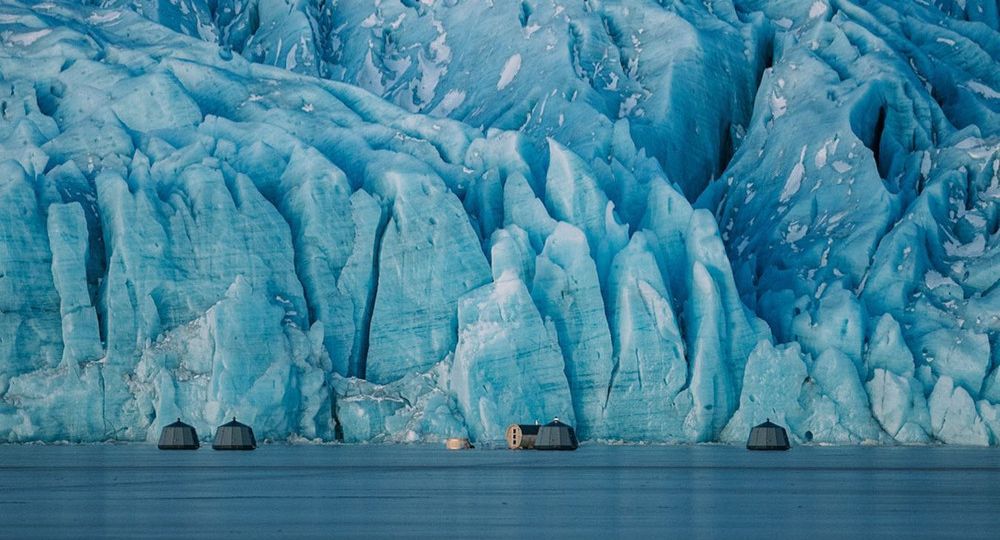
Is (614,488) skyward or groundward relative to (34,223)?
groundward

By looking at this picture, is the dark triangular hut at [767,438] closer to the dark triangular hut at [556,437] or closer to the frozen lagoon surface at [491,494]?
the frozen lagoon surface at [491,494]

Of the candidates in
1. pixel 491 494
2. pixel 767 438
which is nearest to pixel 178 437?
pixel 767 438

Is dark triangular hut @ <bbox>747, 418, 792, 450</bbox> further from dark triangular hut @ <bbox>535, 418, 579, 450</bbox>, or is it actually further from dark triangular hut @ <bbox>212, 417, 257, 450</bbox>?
dark triangular hut @ <bbox>212, 417, 257, 450</bbox>

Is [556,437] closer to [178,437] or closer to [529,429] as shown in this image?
[529,429]

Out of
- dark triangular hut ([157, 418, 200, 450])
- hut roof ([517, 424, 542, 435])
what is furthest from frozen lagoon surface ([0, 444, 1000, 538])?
hut roof ([517, 424, 542, 435])

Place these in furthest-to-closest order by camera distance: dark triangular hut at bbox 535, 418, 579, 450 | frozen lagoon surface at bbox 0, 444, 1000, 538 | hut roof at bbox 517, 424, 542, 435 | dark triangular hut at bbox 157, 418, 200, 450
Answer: hut roof at bbox 517, 424, 542, 435 → dark triangular hut at bbox 535, 418, 579, 450 → dark triangular hut at bbox 157, 418, 200, 450 → frozen lagoon surface at bbox 0, 444, 1000, 538

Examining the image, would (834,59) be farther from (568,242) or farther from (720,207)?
(568,242)

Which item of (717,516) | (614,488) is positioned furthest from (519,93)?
(717,516)
